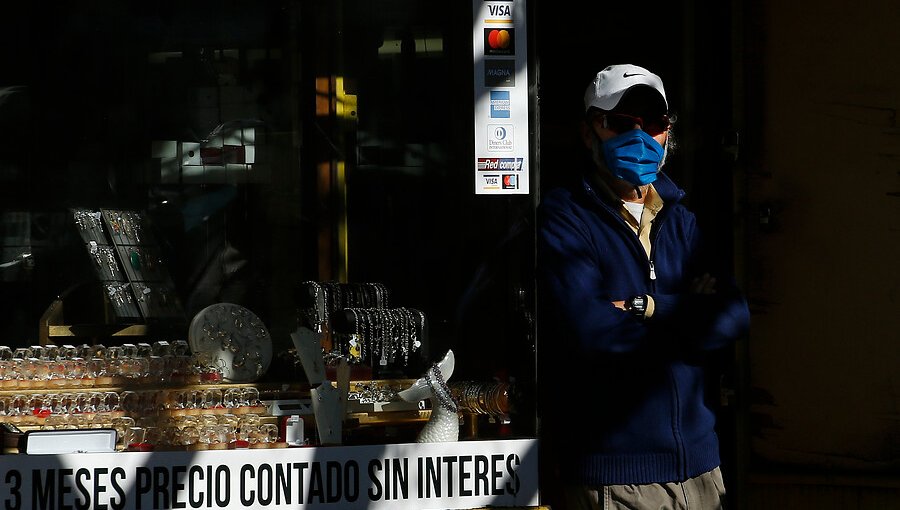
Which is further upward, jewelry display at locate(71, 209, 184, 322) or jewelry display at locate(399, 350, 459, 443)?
jewelry display at locate(71, 209, 184, 322)

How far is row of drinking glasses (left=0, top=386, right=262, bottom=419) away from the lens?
3936 millimetres

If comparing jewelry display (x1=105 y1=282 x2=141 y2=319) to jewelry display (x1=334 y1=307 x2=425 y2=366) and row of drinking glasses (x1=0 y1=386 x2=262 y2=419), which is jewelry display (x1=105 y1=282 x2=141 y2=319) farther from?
jewelry display (x1=334 y1=307 x2=425 y2=366)

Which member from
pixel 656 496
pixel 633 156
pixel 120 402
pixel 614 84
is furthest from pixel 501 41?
pixel 120 402

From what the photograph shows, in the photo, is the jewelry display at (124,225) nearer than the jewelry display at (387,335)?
No

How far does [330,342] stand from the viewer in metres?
4.08

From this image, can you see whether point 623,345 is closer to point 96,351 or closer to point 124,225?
point 96,351

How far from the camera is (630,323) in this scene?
3090mm

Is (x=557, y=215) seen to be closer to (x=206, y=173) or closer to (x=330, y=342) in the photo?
(x=330, y=342)

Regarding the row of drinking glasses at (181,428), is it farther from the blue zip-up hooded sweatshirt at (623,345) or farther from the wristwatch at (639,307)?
the wristwatch at (639,307)

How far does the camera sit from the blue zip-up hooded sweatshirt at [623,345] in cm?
312

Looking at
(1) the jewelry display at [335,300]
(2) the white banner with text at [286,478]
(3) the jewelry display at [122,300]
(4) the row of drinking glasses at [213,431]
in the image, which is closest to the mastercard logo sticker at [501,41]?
(1) the jewelry display at [335,300]

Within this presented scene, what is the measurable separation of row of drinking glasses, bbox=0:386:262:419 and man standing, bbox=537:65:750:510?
129 cm

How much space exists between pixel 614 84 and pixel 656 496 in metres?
1.20

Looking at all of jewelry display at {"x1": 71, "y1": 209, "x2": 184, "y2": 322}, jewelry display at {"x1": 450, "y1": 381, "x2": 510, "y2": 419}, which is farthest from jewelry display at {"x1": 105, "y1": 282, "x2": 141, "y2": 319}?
jewelry display at {"x1": 450, "y1": 381, "x2": 510, "y2": 419}
